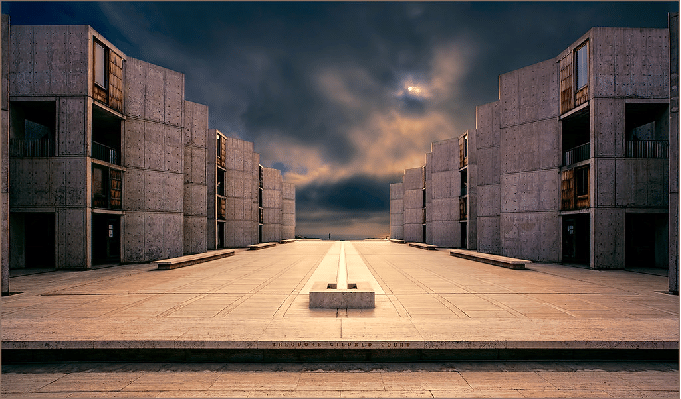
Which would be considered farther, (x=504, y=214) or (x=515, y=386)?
(x=504, y=214)

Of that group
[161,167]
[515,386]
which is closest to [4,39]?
[161,167]

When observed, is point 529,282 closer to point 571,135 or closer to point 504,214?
point 504,214

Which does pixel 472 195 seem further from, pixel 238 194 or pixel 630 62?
pixel 238 194

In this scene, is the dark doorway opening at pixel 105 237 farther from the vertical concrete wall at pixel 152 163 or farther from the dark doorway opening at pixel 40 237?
the vertical concrete wall at pixel 152 163

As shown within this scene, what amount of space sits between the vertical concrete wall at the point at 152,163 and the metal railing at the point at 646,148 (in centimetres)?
2691

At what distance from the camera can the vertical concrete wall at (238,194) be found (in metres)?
33.4

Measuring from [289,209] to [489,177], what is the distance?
40.7m

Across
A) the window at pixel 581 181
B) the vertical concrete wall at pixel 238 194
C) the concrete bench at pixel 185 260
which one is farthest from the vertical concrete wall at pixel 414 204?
the concrete bench at pixel 185 260

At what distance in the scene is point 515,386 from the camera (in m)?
4.44

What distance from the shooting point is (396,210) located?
192 ft

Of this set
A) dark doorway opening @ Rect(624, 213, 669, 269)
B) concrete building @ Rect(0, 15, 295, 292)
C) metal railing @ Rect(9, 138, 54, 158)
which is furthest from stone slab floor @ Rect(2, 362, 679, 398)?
dark doorway opening @ Rect(624, 213, 669, 269)

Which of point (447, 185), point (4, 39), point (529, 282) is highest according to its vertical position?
point (4, 39)

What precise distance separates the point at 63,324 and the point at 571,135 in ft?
92.0

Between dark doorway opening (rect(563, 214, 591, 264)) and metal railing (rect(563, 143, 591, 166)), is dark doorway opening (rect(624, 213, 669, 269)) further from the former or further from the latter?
metal railing (rect(563, 143, 591, 166))
